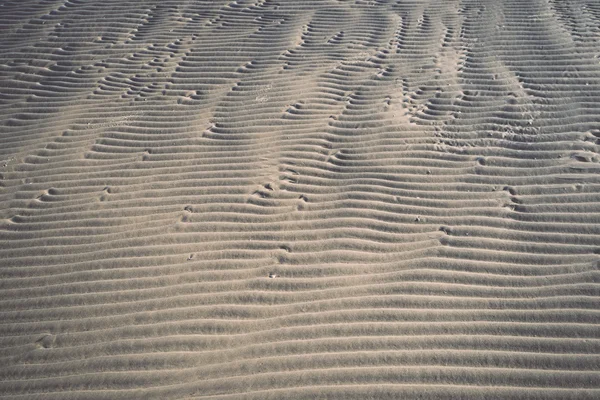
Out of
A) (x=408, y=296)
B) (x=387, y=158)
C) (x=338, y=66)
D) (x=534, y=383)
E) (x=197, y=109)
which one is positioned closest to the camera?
(x=534, y=383)

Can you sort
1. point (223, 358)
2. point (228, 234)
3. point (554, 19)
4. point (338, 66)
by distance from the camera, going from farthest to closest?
point (554, 19), point (338, 66), point (228, 234), point (223, 358)

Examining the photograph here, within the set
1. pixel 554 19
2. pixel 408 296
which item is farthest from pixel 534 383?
pixel 554 19

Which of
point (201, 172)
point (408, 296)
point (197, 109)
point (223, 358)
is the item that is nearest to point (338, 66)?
point (197, 109)

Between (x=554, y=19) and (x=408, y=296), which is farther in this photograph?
(x=554, y=19)

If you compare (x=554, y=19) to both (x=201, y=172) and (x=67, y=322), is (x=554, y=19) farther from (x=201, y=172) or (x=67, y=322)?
(x=67, y=322)

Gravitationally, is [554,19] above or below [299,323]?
above

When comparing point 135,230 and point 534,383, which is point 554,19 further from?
point 135,230
